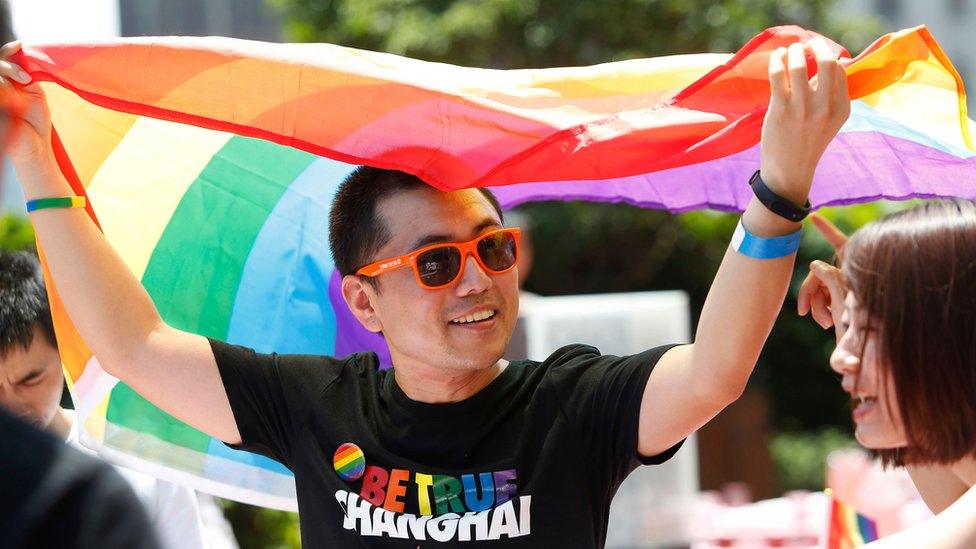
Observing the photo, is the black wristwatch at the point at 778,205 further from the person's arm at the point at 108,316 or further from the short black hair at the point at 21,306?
the short black hair at the point at 21,306

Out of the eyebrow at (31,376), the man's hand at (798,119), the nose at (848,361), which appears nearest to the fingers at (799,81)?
the man's hand at (798,119)

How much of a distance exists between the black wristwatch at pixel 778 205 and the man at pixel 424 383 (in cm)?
10

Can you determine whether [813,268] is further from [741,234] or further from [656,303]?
[656,303]

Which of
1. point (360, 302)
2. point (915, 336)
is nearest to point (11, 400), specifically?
point (360, 302)

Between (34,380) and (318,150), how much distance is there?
1.09 m

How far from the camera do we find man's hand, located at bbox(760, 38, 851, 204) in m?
1.82

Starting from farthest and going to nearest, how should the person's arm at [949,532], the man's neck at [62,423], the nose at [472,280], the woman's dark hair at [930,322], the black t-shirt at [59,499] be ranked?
the man's neck at [62,423] → the nose at [472,280] → the woman's dark hair at [930,322] → the person's arm at [949,532] → the black t-shirt at [59,499]

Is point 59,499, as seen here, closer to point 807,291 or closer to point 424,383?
point 424,383

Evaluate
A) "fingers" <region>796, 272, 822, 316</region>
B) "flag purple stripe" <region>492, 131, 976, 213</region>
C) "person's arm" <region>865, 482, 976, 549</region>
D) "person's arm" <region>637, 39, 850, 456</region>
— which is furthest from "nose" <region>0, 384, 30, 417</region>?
"person's arm" <region>865, 482, 976, 549</region>

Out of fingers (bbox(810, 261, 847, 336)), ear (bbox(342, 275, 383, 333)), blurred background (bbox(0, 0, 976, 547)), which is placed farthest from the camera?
blurred background (bbox(0, 0, 976, 547))

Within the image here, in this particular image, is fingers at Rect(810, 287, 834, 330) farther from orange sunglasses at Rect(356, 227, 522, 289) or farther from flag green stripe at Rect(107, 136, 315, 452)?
flag green stripe at Rect(107, 136, 315, 452)

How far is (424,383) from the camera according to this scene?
2406 millimetres

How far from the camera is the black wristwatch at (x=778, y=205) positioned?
1.84m

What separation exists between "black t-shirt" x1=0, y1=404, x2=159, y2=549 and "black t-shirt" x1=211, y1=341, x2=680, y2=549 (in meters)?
1.10
